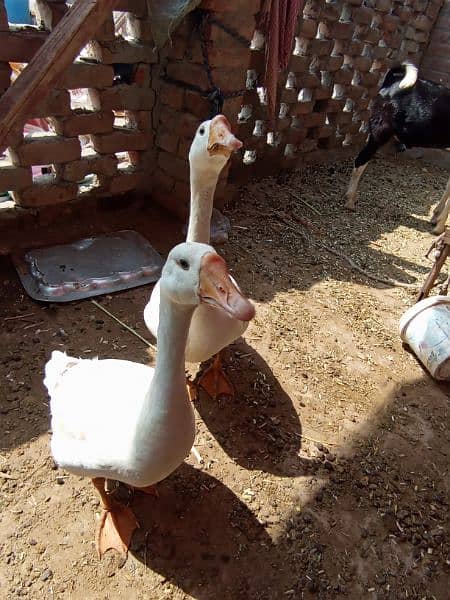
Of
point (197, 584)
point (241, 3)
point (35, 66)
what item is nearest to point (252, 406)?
point (197, 584)

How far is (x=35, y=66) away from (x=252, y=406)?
2.37 meters

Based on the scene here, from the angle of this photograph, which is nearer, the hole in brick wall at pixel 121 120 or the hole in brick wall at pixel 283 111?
the hole in brick wall at pixel 121 120

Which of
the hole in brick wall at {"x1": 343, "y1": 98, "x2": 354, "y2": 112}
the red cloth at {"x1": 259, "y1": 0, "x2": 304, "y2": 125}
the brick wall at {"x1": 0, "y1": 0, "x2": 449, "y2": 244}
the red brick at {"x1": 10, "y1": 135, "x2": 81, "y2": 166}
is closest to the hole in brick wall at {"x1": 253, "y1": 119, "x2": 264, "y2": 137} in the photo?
the brick wall at {"x1": 0, "y1": 0, "x2": 449, "y2": 244}

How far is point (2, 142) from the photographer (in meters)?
2.56

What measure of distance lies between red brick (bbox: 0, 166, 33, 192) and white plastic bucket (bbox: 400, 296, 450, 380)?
304cm

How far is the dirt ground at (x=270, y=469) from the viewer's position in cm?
208

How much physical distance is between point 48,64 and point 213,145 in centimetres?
109

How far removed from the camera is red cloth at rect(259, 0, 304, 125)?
3.71 meters

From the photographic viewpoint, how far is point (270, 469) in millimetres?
2545

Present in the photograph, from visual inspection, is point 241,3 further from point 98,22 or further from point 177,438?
point 177,438

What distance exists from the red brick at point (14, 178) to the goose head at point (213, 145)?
158cm

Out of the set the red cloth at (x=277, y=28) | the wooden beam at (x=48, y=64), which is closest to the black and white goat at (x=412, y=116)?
the red cloth at (x=277, y=28)

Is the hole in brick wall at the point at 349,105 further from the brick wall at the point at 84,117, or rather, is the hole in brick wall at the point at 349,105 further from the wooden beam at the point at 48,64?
the wooden beam at the point at 48,64

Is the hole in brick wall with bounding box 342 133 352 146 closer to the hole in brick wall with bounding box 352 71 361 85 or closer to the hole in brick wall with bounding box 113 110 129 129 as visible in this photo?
the hole in brick wall with bounding box 352 71 361 85
